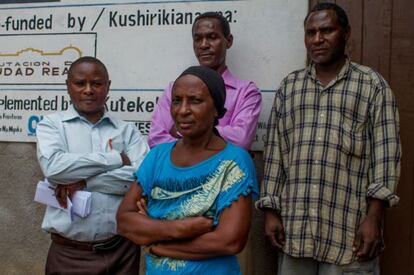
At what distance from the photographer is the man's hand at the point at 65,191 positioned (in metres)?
3.02

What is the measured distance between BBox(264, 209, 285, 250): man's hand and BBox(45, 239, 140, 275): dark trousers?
75 cm

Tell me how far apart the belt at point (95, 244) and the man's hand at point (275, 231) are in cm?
82

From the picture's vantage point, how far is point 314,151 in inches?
117

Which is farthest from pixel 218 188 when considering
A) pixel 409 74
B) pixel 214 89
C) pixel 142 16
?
pixel 142 16

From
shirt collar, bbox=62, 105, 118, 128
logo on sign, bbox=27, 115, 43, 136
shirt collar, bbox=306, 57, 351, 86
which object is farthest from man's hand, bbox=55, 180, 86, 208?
logo on sign, bbox=27, 115, 43, 136

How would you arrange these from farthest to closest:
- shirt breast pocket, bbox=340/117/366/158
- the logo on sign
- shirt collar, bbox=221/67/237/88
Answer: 1. the logo on sign
2. shirt collar, bbox=221/67/237/88
3. shirt breast pocket, bbox=340/117/366/158

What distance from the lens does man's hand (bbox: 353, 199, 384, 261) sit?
2.80 metres

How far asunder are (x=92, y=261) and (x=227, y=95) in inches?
49.6

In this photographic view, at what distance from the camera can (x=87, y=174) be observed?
299cm

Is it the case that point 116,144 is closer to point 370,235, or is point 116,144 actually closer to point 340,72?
point 340,72

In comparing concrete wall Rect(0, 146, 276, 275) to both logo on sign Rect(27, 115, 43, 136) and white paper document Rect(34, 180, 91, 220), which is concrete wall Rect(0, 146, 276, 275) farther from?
white paper document Rect(34, 180, 91, 220)

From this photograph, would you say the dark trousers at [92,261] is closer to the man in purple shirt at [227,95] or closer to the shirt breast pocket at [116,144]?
the shirt breast pocket at [116,144]

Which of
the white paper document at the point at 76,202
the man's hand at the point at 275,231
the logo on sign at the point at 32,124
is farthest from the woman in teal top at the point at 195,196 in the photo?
the logo on sign at the point at 32,124

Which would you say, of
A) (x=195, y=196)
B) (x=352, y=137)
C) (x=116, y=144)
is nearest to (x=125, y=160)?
(x=116, y=144)
